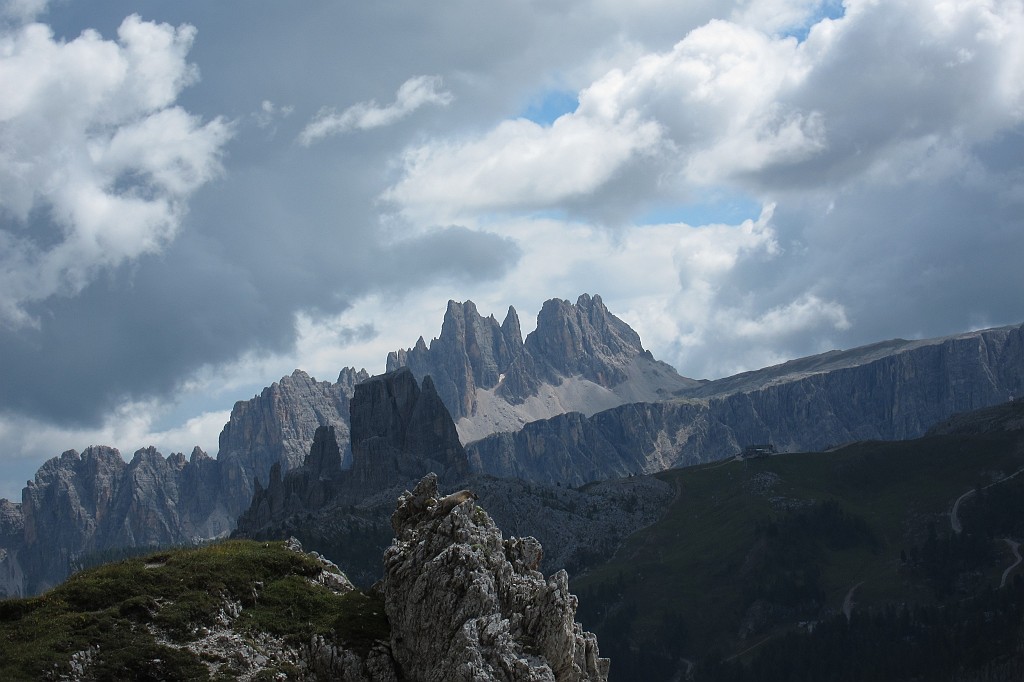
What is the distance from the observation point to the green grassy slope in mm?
56719

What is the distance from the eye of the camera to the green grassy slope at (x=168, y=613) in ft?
186

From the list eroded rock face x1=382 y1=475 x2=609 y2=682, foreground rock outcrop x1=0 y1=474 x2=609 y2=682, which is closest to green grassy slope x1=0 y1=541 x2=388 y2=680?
foreground rock outcrop x1=0 y1=474 x2=609 y2=682

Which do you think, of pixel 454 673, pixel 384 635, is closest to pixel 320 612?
pixel 384 635

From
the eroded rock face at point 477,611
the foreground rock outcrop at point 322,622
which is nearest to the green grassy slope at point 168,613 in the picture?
the foreground rock outcrop at point 322,622

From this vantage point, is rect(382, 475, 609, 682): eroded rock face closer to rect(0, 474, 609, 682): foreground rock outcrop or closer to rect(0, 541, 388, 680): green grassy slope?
rect(0, 474, 609, 682): foreground rock outcrop

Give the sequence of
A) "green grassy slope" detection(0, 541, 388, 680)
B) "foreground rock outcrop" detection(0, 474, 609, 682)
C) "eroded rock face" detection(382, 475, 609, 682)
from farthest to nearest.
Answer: "green grassy slope" detection(0, 541, 388, 680), "foreground rock outcrop" detection(0, 474, 609, 682), "eroded rock face" detection(382, 475, 609, 682)

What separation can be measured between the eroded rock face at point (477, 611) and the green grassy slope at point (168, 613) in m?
3.53

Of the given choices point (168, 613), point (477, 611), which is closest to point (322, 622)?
point (168, 613)

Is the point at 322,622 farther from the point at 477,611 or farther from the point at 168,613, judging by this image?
the point at 477,611

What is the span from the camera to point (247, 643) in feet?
200

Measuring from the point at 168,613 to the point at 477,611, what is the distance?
16.3m

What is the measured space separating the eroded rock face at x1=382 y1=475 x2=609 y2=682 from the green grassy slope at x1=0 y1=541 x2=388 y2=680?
11.6 feet

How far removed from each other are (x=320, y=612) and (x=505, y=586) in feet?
38.7

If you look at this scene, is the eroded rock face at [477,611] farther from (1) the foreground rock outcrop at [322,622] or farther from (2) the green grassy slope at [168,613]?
(2) the green grassy slope at [168,613]
